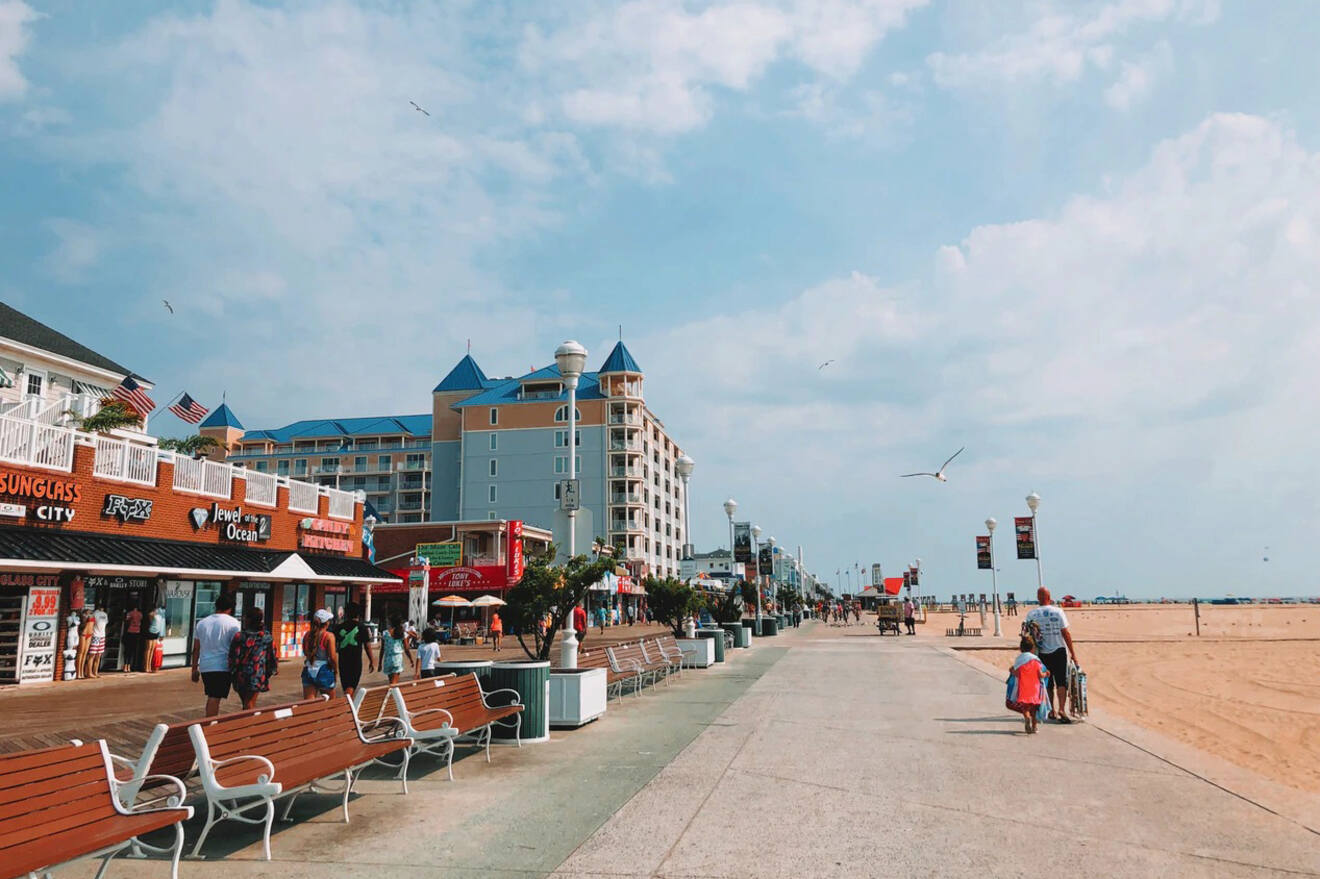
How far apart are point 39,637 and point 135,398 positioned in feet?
39.0

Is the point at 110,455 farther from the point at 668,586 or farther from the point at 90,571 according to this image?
the point at 668,586

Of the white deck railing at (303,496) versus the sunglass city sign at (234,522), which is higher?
the white deck railing at (303,496)

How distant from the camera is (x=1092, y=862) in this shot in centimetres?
573

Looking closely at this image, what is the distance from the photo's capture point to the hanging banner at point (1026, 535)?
1387 inches

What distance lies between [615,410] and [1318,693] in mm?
64468

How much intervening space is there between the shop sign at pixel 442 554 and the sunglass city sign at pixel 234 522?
20.4 metres

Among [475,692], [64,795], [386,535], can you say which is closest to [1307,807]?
[475,692]

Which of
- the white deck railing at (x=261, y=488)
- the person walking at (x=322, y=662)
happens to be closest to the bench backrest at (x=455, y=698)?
the person walking at (x=322, y=662)

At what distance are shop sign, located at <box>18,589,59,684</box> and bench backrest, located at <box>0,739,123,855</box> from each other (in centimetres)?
1750

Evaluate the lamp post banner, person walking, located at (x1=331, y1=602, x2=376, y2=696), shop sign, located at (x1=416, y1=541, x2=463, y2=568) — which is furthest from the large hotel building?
person walking, located at (x1=331, y1=602, x2=376, y2=696)

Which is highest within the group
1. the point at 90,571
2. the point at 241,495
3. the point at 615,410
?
the point at 615,410

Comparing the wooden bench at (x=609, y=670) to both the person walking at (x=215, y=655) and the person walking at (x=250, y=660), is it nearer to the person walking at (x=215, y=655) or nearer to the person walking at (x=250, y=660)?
the person walking at (x=250, y=660)

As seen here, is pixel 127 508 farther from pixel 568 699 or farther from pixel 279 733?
pixel 279 733

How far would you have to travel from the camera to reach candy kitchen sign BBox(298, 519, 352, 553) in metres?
28.3
